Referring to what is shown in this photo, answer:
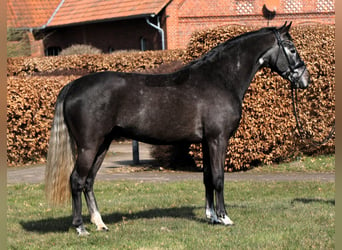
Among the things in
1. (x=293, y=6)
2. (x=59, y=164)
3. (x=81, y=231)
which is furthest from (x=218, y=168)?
(x=293, y=6)

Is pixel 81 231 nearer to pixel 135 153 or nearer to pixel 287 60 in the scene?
pixel 287 60

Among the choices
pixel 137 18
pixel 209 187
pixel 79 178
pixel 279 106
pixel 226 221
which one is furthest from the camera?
pixel 137 18

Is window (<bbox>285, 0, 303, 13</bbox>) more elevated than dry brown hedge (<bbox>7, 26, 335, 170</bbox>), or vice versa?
dry brown hedge (<bbox>7, 26, 335, 170</bbox>)

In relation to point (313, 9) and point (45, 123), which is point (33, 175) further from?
point (313, 9)

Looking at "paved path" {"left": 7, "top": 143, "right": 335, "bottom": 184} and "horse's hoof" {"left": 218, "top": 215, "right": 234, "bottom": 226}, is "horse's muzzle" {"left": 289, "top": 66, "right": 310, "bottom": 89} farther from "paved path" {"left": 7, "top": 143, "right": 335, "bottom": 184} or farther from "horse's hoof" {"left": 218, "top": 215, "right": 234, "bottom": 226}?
"paved path" {"left": 7, "top": 143, "right": 335, "bottom": 184}

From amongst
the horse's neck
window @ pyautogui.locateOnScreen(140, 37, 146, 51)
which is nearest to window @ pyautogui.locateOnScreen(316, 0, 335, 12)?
window @ pyautogui.locateOnScreen(140, 37, 146, 51)

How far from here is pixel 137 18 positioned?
3170 cm

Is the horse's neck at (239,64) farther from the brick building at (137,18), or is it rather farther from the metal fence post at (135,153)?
the brick building at (137,18)

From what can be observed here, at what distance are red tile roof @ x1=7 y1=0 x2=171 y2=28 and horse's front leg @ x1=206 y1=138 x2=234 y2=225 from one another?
23.5m

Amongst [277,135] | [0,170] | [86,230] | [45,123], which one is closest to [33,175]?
[45,123]

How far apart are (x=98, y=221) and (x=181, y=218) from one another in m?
1.27

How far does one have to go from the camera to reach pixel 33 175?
45.8 feet

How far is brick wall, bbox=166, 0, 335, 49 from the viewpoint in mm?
30328

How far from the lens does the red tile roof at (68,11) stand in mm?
31672
